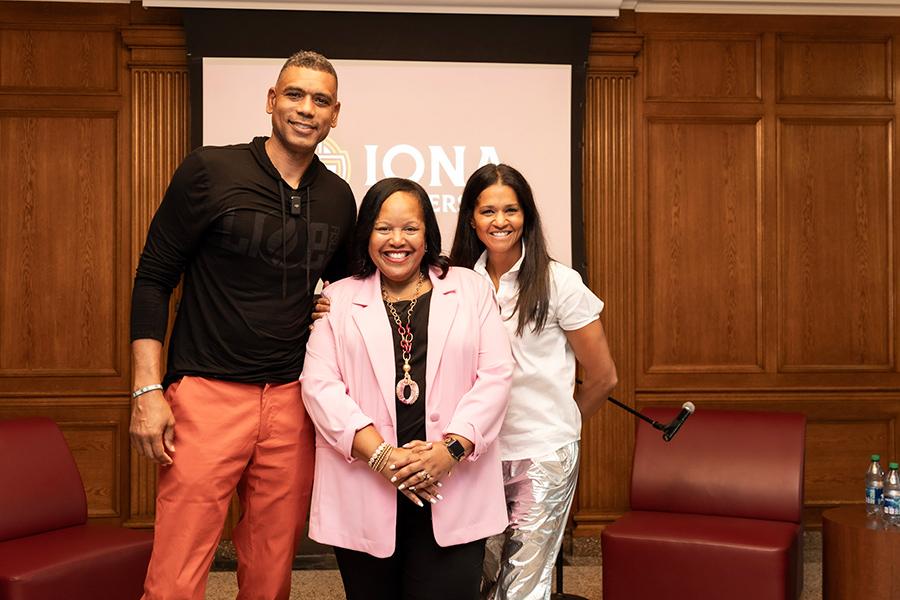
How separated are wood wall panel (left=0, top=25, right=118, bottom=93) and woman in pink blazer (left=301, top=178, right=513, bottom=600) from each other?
2976mm

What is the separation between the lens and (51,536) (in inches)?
124

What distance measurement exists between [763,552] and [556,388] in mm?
1089

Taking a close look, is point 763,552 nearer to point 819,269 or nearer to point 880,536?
point 880,536

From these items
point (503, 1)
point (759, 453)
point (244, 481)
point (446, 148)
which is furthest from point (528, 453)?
point (503, 1)

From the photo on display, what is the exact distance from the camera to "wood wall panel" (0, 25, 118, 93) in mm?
4512

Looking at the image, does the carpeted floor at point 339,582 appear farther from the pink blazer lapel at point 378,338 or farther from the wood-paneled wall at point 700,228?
the pink blazer lapel at point 378,338

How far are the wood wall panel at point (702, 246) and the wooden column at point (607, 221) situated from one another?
136 mm

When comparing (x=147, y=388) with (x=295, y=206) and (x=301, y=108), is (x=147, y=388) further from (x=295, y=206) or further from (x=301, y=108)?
(x=301, y=108)

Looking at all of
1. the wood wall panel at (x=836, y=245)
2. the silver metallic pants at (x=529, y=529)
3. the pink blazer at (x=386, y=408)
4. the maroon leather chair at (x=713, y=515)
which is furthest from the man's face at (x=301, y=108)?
the wood wall panel at (x=836, y=245)

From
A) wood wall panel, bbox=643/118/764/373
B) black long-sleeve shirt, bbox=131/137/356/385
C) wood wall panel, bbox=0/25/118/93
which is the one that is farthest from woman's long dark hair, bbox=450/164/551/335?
wood wall panel, bbox=0/25/118/93

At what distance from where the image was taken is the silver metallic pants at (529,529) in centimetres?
233

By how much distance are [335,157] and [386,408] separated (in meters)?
2.64

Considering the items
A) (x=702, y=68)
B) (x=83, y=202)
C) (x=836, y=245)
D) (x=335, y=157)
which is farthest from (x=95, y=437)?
(x=836, y=245)

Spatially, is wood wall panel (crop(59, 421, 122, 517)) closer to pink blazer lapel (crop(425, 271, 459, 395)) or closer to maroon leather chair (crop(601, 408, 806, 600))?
maroon leather chair (crop(601, 408, 806, 600))
